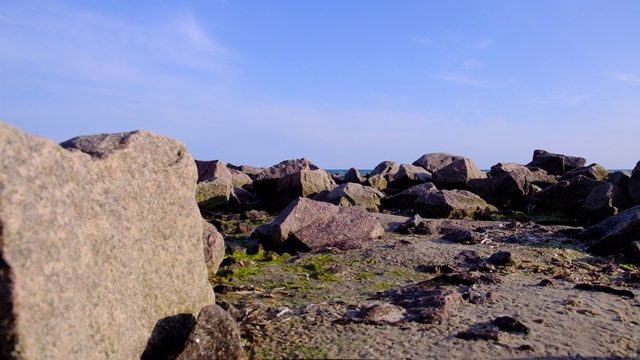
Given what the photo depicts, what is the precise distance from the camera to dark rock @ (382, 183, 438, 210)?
→ 1462cm

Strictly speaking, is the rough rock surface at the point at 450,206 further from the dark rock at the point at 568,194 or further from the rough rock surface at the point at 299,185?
the rough rock surface at the point at 299,185

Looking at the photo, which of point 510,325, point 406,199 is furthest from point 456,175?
point 510,325

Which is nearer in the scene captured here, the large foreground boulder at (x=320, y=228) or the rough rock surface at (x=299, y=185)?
the large foreground boulder at (x=320, y=228)

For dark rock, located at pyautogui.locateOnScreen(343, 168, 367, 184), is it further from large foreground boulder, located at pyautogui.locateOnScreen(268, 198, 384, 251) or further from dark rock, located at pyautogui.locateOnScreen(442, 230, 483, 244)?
dark rock, located at pyautogui.locateOnScreen(442, 230, 483, 244)

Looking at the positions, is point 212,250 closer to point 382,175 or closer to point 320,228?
point 320,228

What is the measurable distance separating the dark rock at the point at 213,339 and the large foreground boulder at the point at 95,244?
0.32m

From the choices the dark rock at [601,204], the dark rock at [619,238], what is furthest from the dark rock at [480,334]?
the dark rock at [601,204]

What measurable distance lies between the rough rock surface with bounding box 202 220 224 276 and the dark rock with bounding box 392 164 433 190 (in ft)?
40.2

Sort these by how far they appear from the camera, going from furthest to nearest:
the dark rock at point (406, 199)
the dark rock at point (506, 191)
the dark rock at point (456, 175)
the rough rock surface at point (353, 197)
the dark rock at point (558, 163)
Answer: the dark rock at point (558, 163), the dark rock at point (456, 175), the dark rock at point (506, 191), the dark rock at point (406, 199), the rough rock surface at point (353, 197)

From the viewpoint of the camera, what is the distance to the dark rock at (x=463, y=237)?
8961mm

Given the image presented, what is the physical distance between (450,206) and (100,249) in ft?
32.8

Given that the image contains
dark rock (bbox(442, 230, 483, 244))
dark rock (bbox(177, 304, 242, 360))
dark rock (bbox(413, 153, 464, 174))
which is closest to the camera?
dark rock (bbox(177, 304, 242, 360))

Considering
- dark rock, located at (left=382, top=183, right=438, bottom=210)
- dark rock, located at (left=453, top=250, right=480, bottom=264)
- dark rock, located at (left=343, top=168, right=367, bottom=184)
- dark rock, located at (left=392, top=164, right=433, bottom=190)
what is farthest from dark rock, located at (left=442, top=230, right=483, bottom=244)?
dark rock, located at (left=343, top=168, right=367, bottom=184)

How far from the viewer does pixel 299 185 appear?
50.9ft
